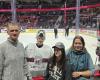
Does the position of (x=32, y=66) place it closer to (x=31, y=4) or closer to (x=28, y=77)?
(x=28, y=77)

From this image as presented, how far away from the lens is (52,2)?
23.8 metres

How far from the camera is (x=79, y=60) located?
349cm

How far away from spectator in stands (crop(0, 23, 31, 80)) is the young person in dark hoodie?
0.97ft

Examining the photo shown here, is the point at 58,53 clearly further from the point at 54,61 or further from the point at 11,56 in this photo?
the point at 11,56

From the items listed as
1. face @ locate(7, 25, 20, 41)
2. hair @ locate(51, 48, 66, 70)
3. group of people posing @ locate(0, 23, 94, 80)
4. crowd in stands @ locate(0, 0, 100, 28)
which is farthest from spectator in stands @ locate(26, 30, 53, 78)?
crowd in stands @ locate(0, 0, 100, 28)

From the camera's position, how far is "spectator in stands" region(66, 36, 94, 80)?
3.43 m

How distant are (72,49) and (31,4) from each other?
20467mm

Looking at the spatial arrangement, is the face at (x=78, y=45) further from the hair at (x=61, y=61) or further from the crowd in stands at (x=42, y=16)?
the crowd in stands at (x=42, y=16)

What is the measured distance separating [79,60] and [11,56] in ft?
2.09

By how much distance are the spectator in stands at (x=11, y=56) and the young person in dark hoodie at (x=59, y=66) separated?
0.30 m

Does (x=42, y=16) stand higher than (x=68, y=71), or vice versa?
(x=42, y=16)

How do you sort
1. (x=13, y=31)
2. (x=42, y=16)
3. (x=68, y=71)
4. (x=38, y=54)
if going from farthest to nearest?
(x=42, y=16), (x=38, y=54), (x=68, y=71), (x=13, y=31)

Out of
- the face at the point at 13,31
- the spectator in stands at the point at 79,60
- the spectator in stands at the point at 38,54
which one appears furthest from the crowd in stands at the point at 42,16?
the face at the point at 13,31

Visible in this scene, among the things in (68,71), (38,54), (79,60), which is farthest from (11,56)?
(38,54)
